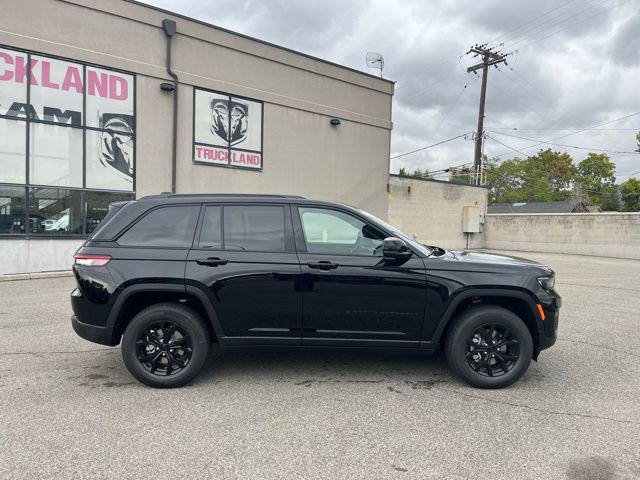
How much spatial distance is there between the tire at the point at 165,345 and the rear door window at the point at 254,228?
78 centimetres

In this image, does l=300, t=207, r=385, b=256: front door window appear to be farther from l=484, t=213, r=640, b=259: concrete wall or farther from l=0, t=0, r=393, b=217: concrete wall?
l=484, t=213, r=640, b=259: concrete wall

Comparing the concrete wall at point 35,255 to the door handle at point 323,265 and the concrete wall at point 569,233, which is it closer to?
the door handle at point 323,265

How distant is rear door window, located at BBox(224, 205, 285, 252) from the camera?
4145 mm

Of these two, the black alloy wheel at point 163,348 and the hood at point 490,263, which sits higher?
the hood at point 490,263

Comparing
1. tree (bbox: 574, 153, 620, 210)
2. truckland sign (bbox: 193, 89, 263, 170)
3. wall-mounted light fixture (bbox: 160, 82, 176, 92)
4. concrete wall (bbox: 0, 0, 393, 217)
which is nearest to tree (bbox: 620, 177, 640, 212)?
tree (bbox: 574, 153, 620, 210)

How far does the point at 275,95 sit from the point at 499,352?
13428mm

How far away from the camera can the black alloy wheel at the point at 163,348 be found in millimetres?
4031

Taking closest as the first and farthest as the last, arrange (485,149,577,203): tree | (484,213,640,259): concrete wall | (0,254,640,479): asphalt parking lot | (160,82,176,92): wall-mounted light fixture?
(0,254,640,479): asphalt parking lot, (160,82,176,92): wall-mounted light fixture, (484,213,640,259): concrete wall, (485,149,577,203): tree

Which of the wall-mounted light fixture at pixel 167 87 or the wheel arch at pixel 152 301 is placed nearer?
the wheel arch at pixel 152 301

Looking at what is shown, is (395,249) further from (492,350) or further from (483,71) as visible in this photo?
(483,71)

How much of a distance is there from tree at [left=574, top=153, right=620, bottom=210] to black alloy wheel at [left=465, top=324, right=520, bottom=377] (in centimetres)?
6549

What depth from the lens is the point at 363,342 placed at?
13.5 feet

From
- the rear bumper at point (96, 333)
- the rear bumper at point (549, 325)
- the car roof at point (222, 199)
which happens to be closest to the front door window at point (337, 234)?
the car roof at point (222, 199)

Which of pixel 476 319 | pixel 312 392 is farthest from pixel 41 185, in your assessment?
pixel 476 319
